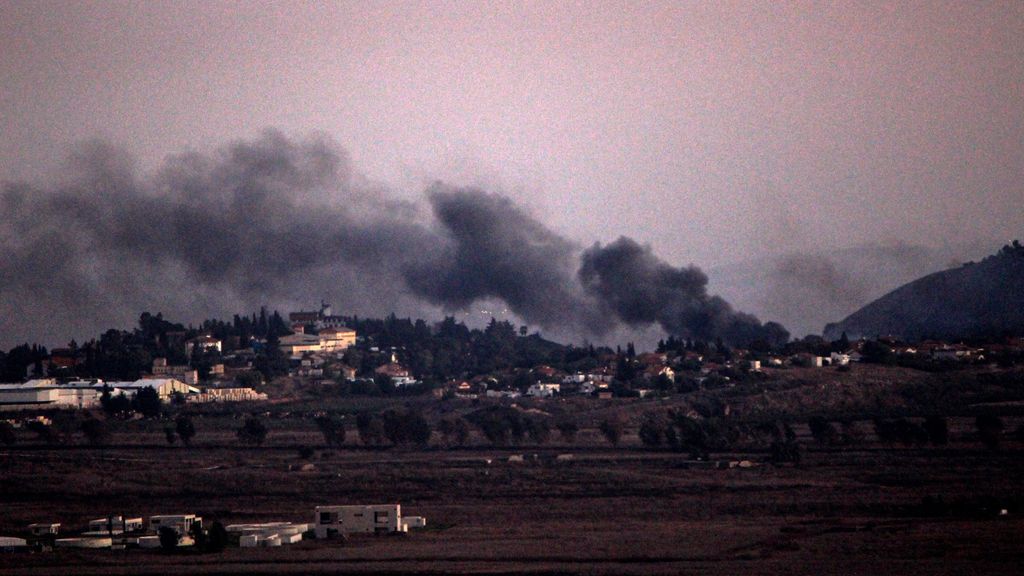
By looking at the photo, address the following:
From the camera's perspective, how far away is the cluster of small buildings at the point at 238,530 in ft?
169

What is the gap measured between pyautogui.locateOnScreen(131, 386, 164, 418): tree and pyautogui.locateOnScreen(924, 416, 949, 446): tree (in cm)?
4729

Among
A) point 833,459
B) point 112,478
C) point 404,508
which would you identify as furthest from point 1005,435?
point 112,478

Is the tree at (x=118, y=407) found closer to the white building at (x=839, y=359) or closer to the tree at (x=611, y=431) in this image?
the tree at (x=611, y=431)

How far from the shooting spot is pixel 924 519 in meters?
52.9

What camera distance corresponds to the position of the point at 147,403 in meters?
101

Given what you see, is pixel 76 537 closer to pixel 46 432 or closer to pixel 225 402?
pixel 46 432

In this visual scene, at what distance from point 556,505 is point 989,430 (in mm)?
23684

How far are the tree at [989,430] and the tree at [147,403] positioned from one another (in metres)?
49.3

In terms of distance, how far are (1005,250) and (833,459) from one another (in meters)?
107

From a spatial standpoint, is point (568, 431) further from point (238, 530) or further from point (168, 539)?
point (168, 539)

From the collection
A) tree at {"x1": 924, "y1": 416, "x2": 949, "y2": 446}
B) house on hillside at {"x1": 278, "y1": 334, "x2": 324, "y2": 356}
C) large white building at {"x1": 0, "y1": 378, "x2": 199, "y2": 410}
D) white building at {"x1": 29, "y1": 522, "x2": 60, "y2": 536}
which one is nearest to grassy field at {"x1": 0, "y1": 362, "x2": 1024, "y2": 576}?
tree at {"x1": 924, "y1": 416, "x2": 949, "y2": 446}

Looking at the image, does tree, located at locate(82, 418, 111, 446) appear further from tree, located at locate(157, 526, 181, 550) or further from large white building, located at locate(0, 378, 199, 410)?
tree, located at locate(157, 526, 181, 550)

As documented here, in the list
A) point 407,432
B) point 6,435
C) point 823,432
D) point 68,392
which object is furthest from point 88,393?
point 823,432

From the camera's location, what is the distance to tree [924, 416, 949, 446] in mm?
73812
